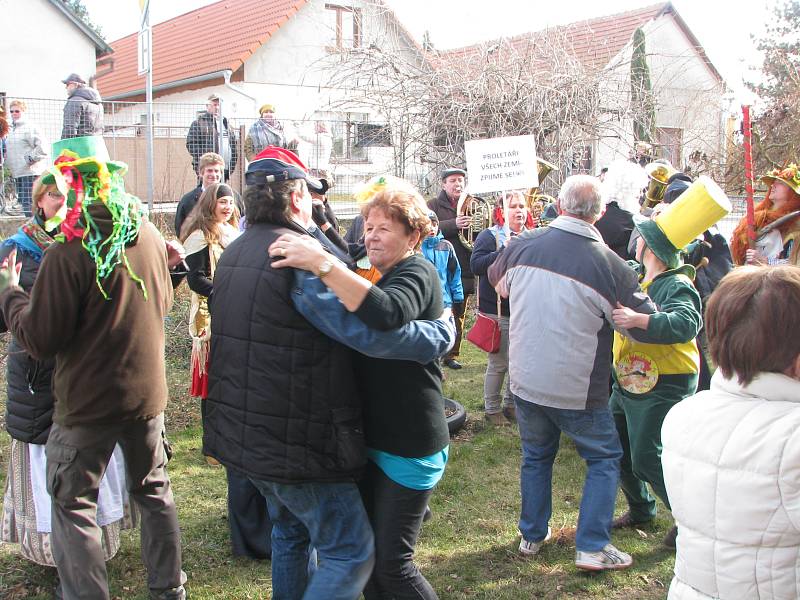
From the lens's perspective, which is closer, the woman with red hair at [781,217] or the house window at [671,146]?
the woman with red hair at [781,217]

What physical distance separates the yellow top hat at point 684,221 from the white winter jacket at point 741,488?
1859 mm

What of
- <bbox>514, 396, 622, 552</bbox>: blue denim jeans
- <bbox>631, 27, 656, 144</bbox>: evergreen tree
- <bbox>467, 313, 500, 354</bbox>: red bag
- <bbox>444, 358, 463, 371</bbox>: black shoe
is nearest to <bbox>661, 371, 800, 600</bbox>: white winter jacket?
<bbox>514, 396, 622, 552</bbox>: blue denim jeans

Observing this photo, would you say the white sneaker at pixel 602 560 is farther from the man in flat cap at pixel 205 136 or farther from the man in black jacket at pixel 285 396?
the man in flat cap at pixel 205 136

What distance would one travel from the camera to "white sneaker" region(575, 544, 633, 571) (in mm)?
3828

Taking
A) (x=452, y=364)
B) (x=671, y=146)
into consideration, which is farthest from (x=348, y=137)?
(x=671, y=146)

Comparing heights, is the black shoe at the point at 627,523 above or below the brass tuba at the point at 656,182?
below

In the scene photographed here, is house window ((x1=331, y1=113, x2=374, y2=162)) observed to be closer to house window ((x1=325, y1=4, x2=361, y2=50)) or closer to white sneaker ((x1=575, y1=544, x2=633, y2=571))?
house window ((x1=325, y1=4, x2=361, y2=50))

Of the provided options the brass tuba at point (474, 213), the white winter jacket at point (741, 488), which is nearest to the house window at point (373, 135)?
the brass tuba at point (474, 213)

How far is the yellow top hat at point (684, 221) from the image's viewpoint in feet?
12.2

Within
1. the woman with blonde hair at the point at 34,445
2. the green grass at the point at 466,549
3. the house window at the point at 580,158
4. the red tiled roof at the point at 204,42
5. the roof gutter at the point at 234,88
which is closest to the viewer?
the woman with blonde hair at the point at 34,445

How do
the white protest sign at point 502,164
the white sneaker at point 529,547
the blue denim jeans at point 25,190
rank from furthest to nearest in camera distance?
the blue denim jeans at point 25,190 → the white protest sign at point 502,164 → the white sneaker at point 529,547

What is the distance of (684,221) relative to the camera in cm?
373

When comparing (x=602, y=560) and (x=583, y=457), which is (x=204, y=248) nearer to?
(x=583, y=457)

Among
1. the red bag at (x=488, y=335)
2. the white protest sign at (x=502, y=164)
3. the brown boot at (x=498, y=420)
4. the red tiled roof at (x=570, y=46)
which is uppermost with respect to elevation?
the red tiled roof at (x=570, y=46)
